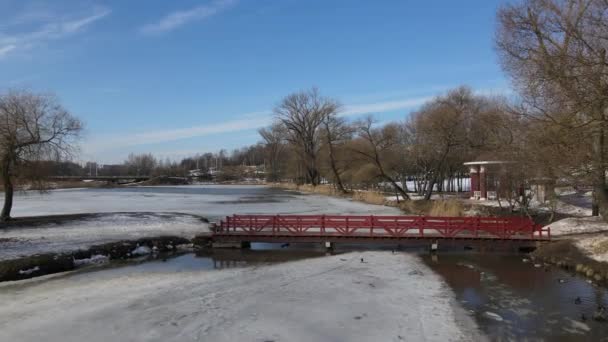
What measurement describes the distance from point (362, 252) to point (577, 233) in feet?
32.4

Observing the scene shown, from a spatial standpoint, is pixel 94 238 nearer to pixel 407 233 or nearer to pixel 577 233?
pixel 407 233

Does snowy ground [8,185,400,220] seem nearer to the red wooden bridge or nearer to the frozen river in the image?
the red wooden bridge

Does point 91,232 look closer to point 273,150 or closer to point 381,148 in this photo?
point 381,148

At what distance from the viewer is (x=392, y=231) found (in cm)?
2336

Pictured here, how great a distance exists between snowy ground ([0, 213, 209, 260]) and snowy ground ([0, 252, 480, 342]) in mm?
4692

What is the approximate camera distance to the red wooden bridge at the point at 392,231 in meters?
22.2

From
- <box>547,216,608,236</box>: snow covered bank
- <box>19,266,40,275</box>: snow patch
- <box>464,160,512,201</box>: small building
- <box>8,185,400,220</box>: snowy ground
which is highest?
<box>464,160,512,201</box>: small building

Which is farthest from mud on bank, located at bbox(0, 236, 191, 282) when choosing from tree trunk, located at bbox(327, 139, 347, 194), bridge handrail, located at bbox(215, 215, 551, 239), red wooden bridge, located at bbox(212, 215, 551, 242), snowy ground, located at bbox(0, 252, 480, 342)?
tree trunk, located at bbox(327, 139, 347, 194)

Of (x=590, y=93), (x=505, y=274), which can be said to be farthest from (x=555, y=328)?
(x=590, y=93)


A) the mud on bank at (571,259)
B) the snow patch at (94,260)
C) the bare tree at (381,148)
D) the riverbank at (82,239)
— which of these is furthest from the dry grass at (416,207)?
the snow patch at (94,260)

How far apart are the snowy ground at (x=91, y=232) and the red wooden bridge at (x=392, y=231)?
3563 millimetres

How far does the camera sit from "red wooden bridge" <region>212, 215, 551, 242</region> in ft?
72.9

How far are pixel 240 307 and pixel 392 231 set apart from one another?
12366 millimetres

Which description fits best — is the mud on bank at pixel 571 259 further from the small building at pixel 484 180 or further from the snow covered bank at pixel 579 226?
the small building at pixel 484 180
